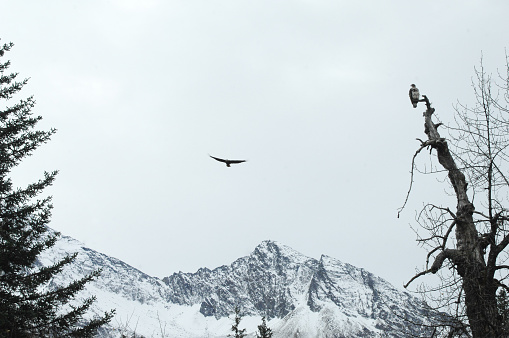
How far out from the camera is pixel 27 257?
539 inches

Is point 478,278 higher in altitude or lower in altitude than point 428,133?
lower

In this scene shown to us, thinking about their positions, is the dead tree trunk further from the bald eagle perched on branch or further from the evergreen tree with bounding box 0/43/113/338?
the evergreen tree with bounding box 0/43/113/338

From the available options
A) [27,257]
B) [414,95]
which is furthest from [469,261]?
[27,257]

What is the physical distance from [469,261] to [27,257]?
1194 cm

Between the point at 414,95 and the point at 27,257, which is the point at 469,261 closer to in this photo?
the point at 414,95

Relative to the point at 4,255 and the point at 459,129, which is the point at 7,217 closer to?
the point at 4,255

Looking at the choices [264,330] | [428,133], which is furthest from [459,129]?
[264,330]

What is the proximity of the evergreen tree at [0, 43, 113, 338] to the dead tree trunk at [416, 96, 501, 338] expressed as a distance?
32.5 feet

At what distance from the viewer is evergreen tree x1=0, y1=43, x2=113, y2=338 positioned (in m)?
12.8

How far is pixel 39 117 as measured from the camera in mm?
16219

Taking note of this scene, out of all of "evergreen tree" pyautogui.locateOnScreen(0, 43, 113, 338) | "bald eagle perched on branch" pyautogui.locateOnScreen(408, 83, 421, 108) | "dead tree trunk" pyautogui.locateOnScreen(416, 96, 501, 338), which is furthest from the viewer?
"evergreen tree" pyautogui.locateOnScreen(0, 43, 113, 338)

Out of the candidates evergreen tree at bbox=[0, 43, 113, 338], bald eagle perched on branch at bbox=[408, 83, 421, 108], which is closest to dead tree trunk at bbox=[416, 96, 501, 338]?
bald eagle perched on branch at bbox=[408, 83, 421, 108]

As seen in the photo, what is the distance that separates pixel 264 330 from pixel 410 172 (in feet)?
139

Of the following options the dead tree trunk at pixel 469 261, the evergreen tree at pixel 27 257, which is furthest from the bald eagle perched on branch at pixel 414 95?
the evergreen tree at pixel 27 257
